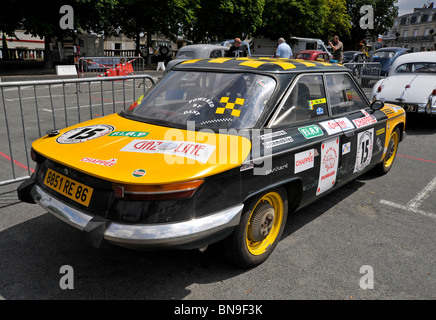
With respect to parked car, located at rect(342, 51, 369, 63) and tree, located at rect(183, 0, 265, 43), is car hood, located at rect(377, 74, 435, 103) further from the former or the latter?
tree, located at rect(183, 0, 265, 43)

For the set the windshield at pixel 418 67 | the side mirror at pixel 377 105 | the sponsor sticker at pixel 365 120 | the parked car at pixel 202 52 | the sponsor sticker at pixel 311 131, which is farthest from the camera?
the parked car at pixel 202 52

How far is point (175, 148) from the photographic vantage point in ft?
8.53

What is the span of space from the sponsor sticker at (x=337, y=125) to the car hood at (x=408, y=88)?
17.9ft

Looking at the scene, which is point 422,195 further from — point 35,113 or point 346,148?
point 35,113

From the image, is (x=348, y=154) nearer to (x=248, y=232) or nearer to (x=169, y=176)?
(x=248, y=232)

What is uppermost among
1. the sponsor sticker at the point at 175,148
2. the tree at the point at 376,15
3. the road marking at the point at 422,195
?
the tree at the point at 376,15

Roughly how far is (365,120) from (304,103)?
1198 millimetres

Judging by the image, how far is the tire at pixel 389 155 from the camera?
542cm

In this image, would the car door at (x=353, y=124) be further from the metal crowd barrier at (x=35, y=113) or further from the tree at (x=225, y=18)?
the tree at (x=225, y=18)

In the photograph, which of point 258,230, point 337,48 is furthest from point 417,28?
point 258,230

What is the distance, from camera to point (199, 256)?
3230mm

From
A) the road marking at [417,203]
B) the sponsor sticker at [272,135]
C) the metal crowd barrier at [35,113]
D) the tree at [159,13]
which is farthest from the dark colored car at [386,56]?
the sponsor sticker at [272,135]
